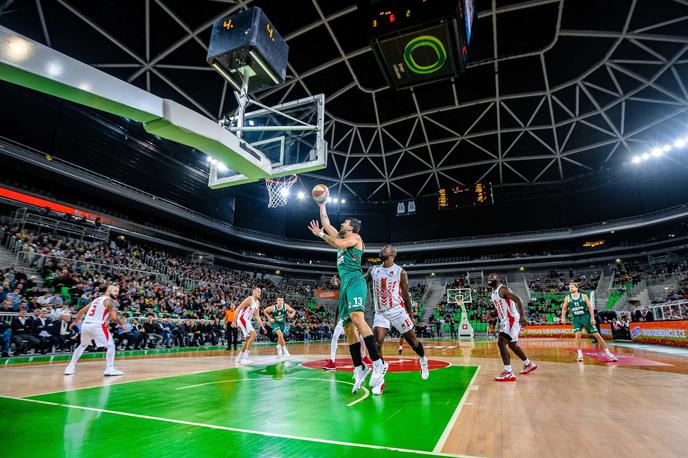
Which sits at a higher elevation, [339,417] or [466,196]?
[466,196]

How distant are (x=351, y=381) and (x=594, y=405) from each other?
11.6ft

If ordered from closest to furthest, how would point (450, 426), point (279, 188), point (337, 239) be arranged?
point (450, 426) < point (337, 239) < point (279, 188)

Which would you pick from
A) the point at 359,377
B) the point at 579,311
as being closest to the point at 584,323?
the point at 579,311

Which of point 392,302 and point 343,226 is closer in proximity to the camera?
point 343,226

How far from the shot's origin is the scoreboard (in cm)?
3266

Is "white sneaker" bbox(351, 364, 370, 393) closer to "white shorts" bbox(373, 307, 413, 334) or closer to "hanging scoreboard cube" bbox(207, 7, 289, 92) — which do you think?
"white shorts" bbox(373, 307, 413, 334)

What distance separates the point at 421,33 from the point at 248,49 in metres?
5.25

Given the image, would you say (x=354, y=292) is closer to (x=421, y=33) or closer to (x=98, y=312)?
(x=98, y=312)

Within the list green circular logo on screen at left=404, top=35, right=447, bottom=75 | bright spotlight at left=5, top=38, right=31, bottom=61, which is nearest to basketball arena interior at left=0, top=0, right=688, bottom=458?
bright spotlight at left=5, top=38, right=31, bottom=61

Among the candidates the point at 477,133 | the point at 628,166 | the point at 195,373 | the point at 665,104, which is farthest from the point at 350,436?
the point at 628,166

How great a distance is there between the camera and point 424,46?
10.6 meters

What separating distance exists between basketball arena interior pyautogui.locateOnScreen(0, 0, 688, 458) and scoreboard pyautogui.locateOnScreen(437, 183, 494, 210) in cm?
20

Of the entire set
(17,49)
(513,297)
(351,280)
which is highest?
(17,49)

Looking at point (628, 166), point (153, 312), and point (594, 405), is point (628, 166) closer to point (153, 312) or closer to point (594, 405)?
point (594, 405)
